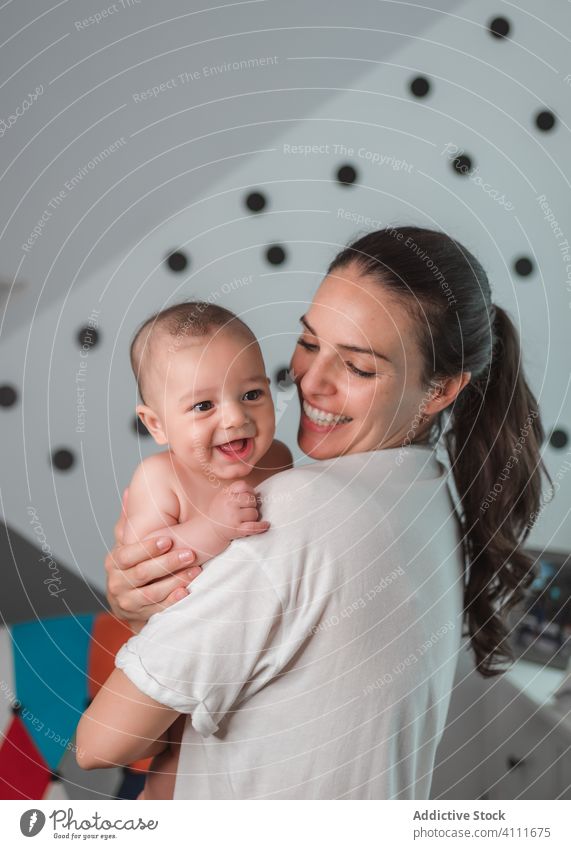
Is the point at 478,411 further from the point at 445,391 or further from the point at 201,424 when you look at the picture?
the point at 201,424

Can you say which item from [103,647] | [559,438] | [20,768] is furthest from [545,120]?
[20,768]

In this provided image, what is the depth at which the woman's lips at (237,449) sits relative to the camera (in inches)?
27.8

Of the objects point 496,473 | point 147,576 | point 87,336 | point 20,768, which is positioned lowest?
→ point 20,768

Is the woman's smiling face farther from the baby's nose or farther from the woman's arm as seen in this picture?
the woman's arm

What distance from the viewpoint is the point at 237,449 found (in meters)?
0.71

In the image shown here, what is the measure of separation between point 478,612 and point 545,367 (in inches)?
10.9

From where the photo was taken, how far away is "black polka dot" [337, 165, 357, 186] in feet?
2.84

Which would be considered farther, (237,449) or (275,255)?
(275,255)

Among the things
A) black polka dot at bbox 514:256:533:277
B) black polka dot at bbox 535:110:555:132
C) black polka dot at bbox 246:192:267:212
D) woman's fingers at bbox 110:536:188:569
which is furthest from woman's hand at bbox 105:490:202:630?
black polka dot at bbox 535:110:555:132

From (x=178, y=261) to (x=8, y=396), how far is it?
0.69ft

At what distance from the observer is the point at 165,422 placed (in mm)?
710

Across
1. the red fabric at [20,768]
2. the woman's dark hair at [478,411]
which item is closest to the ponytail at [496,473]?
the woman's dark hair at [478,411]

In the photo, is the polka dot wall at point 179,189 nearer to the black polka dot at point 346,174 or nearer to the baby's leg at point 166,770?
the black polka dot at point 346,174
